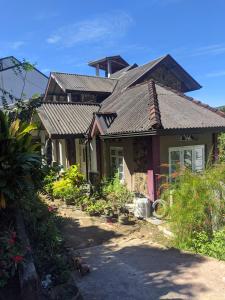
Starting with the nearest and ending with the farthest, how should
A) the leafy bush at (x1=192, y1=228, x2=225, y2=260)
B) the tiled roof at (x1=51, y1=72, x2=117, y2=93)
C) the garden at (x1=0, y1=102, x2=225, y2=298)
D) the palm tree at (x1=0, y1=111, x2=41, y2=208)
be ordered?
the garden at (x1=0, y1=102, x2=225, y2=298) < the palm tree at (x1=0, y1=111, x2=41, y2=208) < the leafy bush at (x1=192, y1=228, x2=225, y2=260) < the tiled roof at (x1=51, y1=72, x2=117, y2=93)

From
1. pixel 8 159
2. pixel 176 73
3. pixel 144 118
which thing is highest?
pixel 176 73

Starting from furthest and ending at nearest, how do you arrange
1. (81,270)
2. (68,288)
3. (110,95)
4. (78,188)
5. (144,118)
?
(110,95), (78,188), (144,118), (81,270), (68,288)

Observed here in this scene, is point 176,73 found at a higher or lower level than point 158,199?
higher

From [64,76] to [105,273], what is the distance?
1776cm

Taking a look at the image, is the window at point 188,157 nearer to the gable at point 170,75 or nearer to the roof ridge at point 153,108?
the roof ridge at point 153,108

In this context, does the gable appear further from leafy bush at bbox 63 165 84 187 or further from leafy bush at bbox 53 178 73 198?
leafy bush at bbox 53 178 73 198

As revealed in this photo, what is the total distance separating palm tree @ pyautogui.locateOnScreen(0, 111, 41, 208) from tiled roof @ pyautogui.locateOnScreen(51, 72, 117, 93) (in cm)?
1450

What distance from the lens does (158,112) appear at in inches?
445

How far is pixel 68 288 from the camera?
463cm

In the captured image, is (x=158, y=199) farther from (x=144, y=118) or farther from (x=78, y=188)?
(x=78, y=188)

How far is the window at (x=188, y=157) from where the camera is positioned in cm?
1159

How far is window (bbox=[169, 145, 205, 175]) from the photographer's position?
11594 mm

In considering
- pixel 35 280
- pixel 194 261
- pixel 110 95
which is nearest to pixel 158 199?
pixel 194 261

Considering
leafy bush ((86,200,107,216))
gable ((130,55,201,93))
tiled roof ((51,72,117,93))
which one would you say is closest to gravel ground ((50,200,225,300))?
leafy bush ((86,200,107,216))
